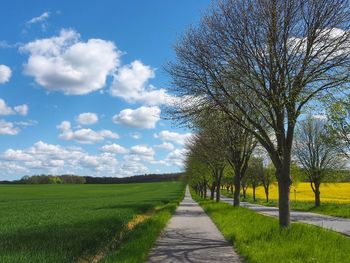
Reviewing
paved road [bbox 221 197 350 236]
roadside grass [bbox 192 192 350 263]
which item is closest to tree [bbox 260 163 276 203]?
paved road [bbox 221 197 350 236]

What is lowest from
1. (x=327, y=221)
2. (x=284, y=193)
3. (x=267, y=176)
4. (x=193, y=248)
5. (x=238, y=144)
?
(x=193, y=248)

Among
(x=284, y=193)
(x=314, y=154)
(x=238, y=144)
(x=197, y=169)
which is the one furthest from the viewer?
(x=197, y=169)

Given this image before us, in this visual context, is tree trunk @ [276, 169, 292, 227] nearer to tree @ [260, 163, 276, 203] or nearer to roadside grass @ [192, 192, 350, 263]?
roadside grass @ [192, 192, 350, 263]

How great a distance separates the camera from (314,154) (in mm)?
43875

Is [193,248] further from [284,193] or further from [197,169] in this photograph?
[197,169]

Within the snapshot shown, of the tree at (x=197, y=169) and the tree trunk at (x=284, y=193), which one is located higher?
the tree at (x=197, y=169)

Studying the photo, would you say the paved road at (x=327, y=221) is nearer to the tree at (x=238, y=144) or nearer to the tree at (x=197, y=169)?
the tree at (x=238, y=144)

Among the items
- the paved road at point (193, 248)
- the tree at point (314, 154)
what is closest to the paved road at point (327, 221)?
the paved road at point (193, 248)

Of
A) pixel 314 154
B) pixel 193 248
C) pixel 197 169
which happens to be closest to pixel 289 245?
pixel 193 248

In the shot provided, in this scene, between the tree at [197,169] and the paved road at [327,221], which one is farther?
the tree at [197,169]

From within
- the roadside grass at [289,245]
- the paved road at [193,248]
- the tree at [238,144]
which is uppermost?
the tree at [238,144]

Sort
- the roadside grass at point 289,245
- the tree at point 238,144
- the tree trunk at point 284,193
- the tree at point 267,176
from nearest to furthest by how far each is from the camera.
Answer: the roadside grass at point 289,245 → the tree trunk at point 284,193 → the tree at point 238,144 → the tree at point 267,176

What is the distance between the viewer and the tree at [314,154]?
43156 millimetres

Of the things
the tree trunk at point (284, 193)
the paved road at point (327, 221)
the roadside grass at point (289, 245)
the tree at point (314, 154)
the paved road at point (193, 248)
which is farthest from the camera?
the tree at point (314, 154)
